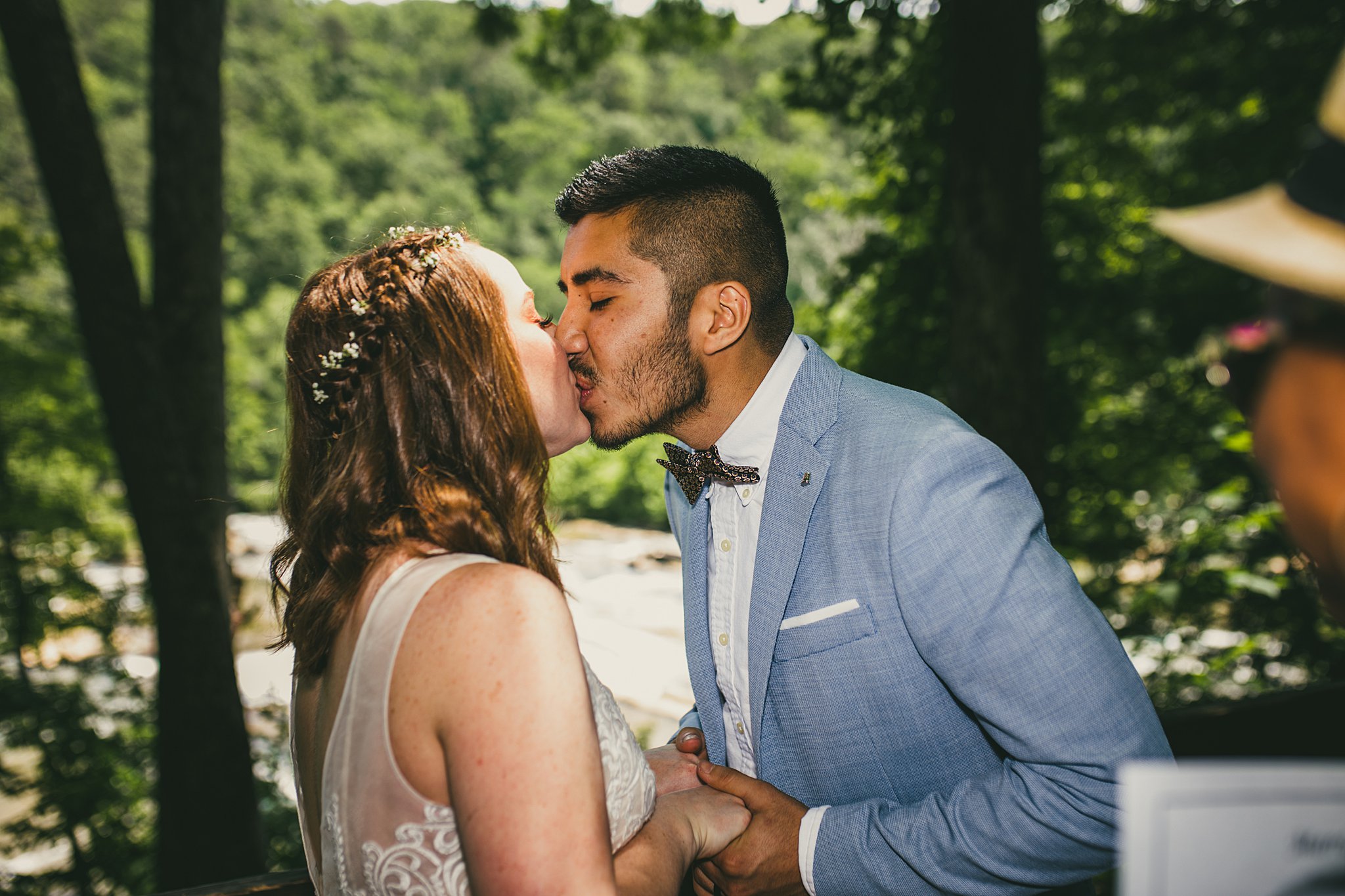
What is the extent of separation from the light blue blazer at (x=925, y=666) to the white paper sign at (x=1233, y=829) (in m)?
0.85

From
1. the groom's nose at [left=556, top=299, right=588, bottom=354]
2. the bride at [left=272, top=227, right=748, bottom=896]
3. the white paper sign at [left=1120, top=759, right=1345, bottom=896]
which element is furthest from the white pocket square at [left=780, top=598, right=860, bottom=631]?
the white paper sign at [left=1120, top=759, right=1345, bottom=896]

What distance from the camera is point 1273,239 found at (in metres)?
0.75

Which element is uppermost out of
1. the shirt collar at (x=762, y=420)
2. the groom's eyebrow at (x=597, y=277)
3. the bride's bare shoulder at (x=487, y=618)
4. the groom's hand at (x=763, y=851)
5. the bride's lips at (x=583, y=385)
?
the groom's eyebrow at (x=597, y=277)

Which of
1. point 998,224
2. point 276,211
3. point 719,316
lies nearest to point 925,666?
point 719,316

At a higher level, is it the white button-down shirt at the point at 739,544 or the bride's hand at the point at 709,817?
the white button-down shirt at the point at 739,544

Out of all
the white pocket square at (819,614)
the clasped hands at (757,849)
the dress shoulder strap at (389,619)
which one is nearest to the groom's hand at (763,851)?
the clasped hands at (757,849)

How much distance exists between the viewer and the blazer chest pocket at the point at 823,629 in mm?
1819

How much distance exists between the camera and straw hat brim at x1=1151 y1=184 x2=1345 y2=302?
2.38 ft

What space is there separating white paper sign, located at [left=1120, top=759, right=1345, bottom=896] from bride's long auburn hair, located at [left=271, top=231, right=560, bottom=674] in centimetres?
121

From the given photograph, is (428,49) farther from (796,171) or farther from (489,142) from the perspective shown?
(796,171)

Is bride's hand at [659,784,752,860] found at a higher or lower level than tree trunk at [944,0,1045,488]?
lower

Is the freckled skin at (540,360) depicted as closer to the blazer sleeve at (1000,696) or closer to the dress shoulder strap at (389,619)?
the dress shoulder strap at (389,619)

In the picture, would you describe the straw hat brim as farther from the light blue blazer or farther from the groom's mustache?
the groom's mustache

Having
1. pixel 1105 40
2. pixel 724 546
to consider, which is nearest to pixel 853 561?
pixel 724 546
